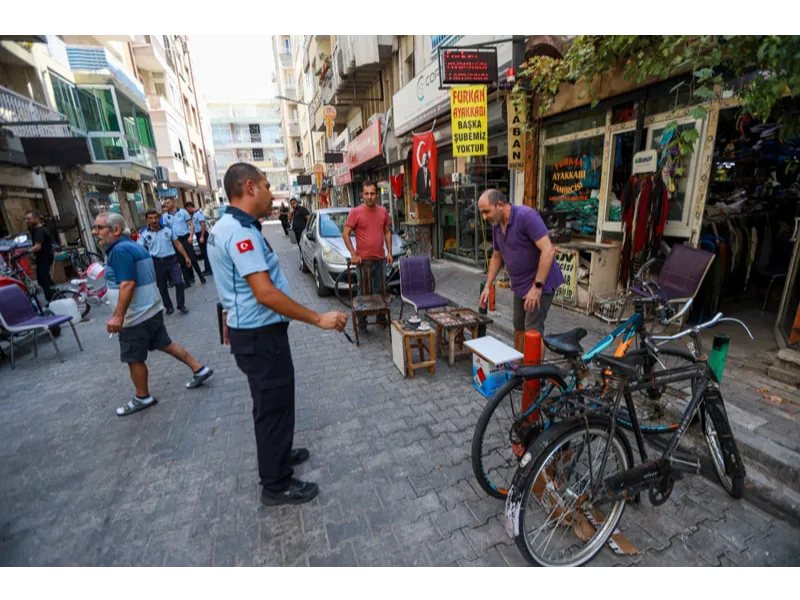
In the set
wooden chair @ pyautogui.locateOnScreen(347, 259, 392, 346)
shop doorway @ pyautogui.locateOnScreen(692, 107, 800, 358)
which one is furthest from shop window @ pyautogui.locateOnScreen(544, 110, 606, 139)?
wooden chair @ pyautogui.locateOnScreen(347, 259, 392, 346)

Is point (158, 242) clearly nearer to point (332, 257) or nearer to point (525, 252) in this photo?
point (332, 257)

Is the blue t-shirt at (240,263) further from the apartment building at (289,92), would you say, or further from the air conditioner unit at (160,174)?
the apartment building at (289,92)

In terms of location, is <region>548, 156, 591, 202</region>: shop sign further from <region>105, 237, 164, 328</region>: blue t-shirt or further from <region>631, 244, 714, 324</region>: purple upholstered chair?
<region>105, 237, 164, 328</region>: blue t-shirt

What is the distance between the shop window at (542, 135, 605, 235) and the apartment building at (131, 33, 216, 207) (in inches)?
900

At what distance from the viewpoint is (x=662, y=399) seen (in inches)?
123

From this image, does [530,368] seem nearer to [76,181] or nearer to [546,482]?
[546,482]

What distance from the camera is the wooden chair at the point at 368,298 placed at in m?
5.22

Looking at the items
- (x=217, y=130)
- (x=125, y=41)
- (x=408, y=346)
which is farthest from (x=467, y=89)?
(x=217, y=130)

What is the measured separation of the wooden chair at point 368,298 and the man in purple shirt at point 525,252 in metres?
2.06

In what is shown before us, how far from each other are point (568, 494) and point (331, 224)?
24.0ft

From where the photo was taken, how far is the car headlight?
723cm

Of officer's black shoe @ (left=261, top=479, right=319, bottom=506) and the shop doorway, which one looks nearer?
officer's black shoe @ (left=261, top=479, right=319, bottom=506)

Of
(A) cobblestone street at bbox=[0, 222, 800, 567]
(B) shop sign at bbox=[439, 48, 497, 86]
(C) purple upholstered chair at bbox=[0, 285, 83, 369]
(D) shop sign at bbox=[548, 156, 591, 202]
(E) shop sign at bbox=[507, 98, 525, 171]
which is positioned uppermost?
(B) shop sign at bbox=[439, 48, 497, 86]

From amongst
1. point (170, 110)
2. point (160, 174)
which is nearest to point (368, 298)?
point (160, 174)
